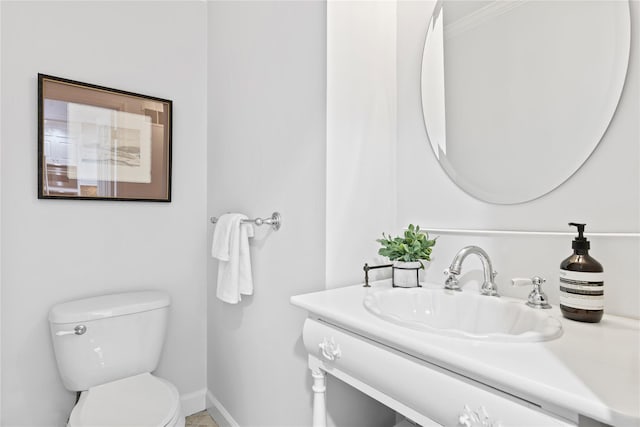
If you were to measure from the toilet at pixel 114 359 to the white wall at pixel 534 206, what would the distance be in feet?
3.56

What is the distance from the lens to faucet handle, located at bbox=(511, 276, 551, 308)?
33.5 inches

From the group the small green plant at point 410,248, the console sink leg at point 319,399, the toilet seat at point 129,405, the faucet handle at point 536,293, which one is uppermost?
the small green plant at point 410,248

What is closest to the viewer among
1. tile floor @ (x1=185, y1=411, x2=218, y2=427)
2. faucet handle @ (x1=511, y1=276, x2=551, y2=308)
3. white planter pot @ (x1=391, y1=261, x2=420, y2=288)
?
faucet handle @ (x1=511, y1=276, x2=551, y2=308)

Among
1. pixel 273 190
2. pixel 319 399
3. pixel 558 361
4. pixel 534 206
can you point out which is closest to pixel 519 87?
pixel 534 206

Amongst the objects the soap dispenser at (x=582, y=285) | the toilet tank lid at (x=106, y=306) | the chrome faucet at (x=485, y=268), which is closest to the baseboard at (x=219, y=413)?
the toilet tank lid at (x=106, y=306)

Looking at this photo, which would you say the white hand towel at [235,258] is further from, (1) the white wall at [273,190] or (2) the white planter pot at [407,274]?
(2) the white planter pot at [407,274]

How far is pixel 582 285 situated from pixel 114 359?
159cm

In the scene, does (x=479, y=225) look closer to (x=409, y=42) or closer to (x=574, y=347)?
(x=574, y=347)

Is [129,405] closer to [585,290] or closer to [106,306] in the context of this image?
[106,306]

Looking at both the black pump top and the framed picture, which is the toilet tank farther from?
the black pump top

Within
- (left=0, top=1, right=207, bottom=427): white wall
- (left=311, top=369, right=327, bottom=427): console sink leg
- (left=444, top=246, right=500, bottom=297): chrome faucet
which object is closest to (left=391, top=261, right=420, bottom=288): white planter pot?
(left=444, top=246, right=500, bottom=297): chrome faucet

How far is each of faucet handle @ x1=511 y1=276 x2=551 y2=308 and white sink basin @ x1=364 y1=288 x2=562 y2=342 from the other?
2 centimetres

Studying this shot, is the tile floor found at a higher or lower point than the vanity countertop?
lower

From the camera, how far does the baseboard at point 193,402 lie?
1.80 metres
